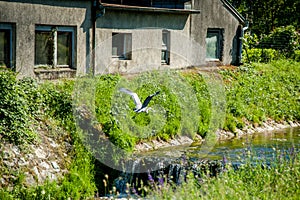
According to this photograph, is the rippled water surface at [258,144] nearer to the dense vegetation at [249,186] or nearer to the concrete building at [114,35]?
the concrete building at [114,35]

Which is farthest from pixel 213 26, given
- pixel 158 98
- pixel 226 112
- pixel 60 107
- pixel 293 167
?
pixel 293 167

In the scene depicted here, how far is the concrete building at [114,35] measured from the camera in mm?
19375

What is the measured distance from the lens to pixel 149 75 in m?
21.6

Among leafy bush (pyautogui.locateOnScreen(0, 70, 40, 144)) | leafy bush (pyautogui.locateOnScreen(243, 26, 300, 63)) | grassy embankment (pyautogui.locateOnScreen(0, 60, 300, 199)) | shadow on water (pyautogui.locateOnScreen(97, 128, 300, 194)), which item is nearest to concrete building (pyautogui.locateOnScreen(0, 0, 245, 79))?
grassy embankment (pyautogui.locateOnScreen(0, 60, 300, 199))

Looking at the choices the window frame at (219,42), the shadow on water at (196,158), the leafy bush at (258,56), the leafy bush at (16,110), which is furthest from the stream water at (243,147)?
the leafy bush at (258,56)

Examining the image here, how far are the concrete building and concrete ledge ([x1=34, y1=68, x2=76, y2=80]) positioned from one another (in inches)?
1.2

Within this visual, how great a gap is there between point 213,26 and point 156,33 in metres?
4.17

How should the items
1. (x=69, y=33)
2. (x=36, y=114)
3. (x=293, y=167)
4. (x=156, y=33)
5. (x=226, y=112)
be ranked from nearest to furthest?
(x=293, y=167) → (x=36, y=114) → (x=69, y=33) → (x=226, y=112) → (x=156, y=33)

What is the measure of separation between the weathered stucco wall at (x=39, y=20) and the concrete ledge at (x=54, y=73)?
231mm

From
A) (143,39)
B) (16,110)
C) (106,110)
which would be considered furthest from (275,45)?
(16,110)

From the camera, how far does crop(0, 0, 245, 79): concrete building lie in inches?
763

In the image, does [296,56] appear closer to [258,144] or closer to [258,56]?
[258,56]

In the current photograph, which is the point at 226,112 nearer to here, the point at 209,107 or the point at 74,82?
the point at 209,107

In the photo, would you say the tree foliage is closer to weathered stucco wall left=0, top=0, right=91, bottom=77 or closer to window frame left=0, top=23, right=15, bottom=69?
weathered stucco wall left=0, top=0, right=91, bottom=77
